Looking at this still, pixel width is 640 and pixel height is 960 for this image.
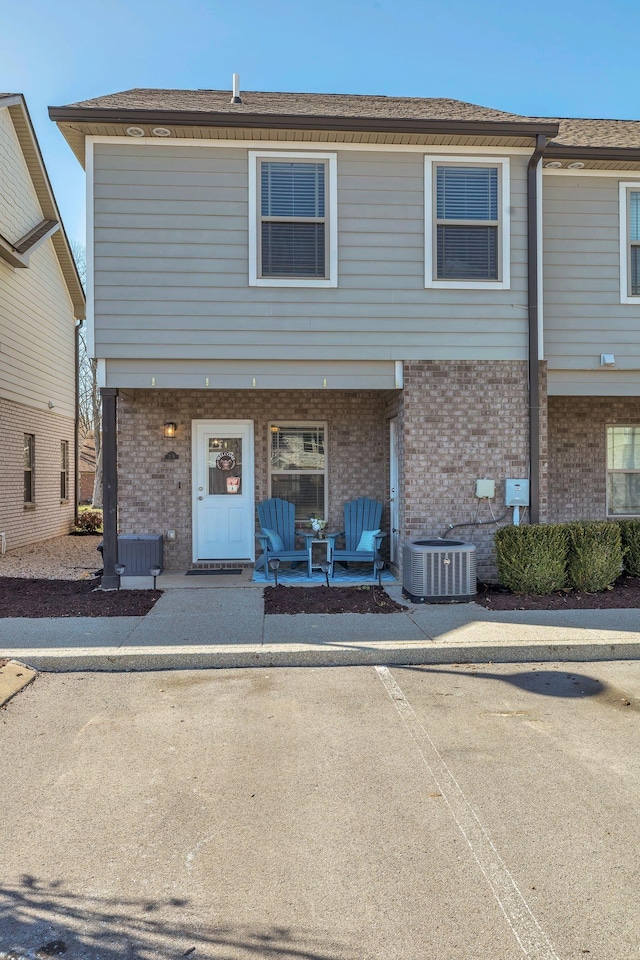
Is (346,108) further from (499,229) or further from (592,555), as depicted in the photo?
(592,555)

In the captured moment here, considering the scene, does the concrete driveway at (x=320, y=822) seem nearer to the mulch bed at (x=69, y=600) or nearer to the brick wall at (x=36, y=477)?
the mulch bed at (x=69, y=600)

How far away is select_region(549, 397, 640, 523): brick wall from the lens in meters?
9.66

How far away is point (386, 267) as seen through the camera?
24.8 feet

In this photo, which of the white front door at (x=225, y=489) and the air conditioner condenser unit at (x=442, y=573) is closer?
the air conditioner condenser unit at (x=442, y=573)

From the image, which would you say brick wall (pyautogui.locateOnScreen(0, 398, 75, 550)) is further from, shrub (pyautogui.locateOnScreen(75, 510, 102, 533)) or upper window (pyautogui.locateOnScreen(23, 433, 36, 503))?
shrub (pyautogui.locateOnScreen(75, 510, 102, 533))

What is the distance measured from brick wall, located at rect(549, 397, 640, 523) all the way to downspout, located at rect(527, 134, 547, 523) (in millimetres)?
2030

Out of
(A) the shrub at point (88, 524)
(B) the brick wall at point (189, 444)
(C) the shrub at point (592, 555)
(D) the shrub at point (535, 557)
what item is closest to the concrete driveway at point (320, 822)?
(D) the shrub at point (535, 557)

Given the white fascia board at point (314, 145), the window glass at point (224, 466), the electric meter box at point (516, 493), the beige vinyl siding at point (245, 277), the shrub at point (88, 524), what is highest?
the white fascia board at point (314, 145)

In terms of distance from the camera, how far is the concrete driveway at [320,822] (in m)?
2.23

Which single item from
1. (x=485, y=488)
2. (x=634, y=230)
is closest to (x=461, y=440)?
(x=485, y=488)

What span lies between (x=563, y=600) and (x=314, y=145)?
582 cm

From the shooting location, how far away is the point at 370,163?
24.6 ft

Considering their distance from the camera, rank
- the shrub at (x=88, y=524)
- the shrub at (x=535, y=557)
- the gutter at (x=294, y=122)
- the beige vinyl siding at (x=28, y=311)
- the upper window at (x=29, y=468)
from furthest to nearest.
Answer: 1. the shrub at (x=88, y=524)
2. the upper window at (x=29, y=468)
3. the beige vinyl siding at (x=28, y=311)
4. the shrub at (x=535, y=557)
5. the gutter at (x=294, y=122)

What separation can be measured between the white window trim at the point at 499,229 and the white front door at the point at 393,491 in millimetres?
1834
